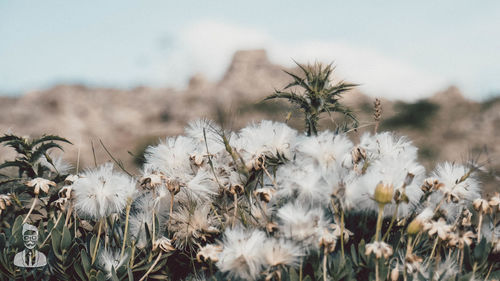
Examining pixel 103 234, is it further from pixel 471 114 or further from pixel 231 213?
pixel 471 114

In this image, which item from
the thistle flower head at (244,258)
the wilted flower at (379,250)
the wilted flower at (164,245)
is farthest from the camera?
the wilted flower at (164,245)

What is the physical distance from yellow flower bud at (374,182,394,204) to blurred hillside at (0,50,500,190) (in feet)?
44.2

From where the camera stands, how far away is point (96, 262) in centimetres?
188

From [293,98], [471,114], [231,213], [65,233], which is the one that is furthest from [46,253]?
[471,114]

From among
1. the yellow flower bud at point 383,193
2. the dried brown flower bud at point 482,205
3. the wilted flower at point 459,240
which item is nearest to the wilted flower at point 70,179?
the yellow flower bud at point 383,193

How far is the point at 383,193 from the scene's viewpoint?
162 cm

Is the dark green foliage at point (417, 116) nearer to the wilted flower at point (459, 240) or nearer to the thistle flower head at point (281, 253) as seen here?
the wilted flower at point (459, 240)

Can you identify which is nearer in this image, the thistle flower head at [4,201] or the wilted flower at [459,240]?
the wilted flower at [459,240]

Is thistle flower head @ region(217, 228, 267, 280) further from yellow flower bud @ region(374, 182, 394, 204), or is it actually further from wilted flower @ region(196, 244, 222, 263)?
yellow flower bud @ region(374, 182, 394, 204)

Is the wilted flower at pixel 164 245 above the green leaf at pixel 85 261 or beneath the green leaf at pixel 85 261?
above

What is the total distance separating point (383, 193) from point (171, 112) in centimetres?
2510

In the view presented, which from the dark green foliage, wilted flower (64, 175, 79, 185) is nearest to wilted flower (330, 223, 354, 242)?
wilted flower (64, 175, 79, 185)

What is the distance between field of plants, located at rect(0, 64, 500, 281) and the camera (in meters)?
1.69

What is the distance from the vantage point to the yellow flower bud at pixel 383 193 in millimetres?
1621
